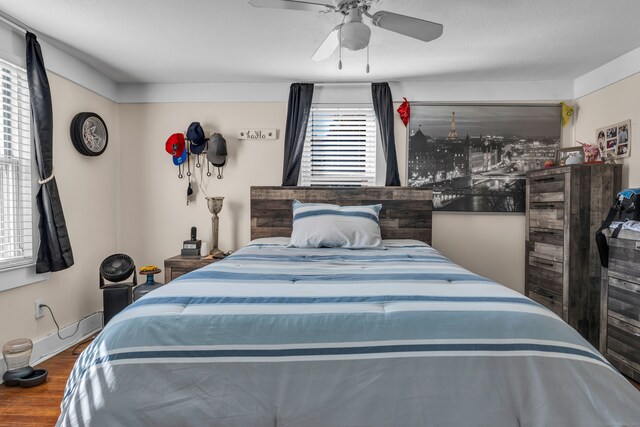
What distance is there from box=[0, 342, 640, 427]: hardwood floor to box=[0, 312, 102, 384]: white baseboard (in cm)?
22

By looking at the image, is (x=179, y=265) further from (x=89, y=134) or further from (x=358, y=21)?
(x=358, y=21)

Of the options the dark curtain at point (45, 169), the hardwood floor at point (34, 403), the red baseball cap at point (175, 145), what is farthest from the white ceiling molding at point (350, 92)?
the hardwood floor at point (34, 403)

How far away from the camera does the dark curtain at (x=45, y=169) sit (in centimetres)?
281

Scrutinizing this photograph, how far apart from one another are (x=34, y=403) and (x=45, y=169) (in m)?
1.61

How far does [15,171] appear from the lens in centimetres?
280

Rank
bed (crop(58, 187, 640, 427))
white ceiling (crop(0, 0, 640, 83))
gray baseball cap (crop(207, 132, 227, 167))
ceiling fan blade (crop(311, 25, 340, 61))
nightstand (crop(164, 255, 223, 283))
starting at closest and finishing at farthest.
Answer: bed (crop(58, 187, 640, 427))
ceiling fan blade (crop(311, 25, 340, 61))
white ceiling (crop(0, 0, 640, 83))
nightstand (crop(164, 255, 223, 283))
gray baseball cap (crop(207, 132, 227, 167))

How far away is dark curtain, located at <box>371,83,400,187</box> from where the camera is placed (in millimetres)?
3865

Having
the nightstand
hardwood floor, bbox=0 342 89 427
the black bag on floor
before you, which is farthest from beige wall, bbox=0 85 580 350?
hardwood floor, bbox=0 342 89 427

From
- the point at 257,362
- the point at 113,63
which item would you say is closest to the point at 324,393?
the point at 257,362

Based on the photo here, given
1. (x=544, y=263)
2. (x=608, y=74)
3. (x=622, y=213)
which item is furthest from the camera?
(x=544, y=263)

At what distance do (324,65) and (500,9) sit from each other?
1.46m

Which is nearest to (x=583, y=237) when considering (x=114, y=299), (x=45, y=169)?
(x=114, y=299)

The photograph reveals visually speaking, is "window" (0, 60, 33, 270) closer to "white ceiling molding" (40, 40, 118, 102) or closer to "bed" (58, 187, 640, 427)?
"white ceiling molding" (40, 40, 118, 102)

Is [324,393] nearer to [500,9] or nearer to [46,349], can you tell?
[500,9]
